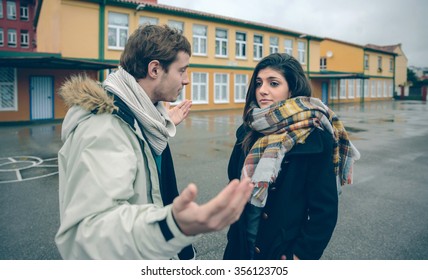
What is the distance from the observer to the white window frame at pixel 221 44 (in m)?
24.0

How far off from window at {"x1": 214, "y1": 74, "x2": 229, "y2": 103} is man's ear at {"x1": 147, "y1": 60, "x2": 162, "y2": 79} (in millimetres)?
22614

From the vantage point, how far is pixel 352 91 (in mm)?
37938

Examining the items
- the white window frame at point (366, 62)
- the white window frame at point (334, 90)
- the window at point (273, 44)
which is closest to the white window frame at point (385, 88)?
the white window frame at point (366, 62)

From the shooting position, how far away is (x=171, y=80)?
168 cm

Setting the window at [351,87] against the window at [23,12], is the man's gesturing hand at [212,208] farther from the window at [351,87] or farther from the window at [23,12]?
the window at [23,12]

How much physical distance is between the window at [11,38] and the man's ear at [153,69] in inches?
2093

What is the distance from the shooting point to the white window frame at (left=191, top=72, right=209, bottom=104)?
2288cm

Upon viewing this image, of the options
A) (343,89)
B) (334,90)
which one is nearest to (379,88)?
(343,89)

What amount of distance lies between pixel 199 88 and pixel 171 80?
21.9 m

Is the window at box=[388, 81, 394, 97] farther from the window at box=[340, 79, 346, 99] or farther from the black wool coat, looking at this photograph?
the black wool coat

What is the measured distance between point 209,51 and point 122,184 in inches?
915

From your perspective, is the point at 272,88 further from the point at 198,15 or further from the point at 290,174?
the point at 198,15

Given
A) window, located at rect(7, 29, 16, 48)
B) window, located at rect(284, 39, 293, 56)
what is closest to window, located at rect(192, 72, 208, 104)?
window, located at rect(284, 39, 293, 56)
